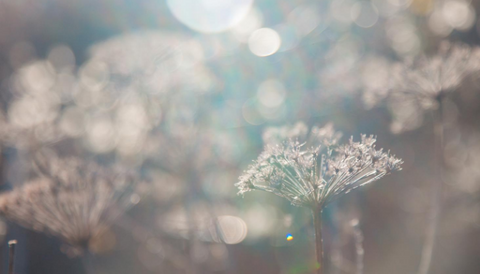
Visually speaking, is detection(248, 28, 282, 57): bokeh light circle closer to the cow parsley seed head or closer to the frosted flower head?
the frosted flower head

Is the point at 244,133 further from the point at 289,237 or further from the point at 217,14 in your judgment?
the point at 217,14

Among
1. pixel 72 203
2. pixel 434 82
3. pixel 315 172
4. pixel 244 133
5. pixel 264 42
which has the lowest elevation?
pixel 315 172

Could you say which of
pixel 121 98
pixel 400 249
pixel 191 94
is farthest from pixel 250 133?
pixel 400 249

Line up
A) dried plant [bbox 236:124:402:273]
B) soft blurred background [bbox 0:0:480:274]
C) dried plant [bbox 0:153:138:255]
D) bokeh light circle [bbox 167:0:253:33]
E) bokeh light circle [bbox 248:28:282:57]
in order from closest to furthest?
dried plant [bbox 236:124:402:273]
dried plant [bbox 0:153:138:255]
soft blurred background [bbox 0:0:480:274]
bokeh light circle [bbox 248:28:282:57]
bokeh light circle [bbox 167:0:253:33]

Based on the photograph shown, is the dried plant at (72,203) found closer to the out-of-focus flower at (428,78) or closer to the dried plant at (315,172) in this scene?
the dried plant at (315,172)

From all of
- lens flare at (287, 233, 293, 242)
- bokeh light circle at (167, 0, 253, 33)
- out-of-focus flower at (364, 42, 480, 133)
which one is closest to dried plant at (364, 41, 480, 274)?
out-of-focus flower at (364, 42, 480, 133)

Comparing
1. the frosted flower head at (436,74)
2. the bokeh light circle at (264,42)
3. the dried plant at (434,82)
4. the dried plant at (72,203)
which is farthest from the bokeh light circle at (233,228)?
the bokeh light circle at (264,42)

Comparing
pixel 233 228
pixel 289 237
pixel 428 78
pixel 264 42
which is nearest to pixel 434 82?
pixel 428 78
